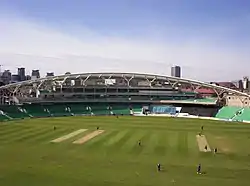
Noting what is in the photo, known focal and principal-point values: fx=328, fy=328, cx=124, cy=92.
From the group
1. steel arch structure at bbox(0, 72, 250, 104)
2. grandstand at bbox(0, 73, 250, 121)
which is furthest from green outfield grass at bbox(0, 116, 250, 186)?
steel arch structure at bbox(0, 72, 250, 104)

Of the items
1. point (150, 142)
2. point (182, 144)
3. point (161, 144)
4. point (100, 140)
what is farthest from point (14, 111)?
point (182, 144)

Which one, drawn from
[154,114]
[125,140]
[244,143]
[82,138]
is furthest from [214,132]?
[154,114]

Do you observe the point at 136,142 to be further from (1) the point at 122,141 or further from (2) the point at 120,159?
(2) the point at 120,159

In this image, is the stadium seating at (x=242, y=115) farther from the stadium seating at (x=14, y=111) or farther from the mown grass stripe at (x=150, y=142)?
the stadium seating at (x=14, y=111)

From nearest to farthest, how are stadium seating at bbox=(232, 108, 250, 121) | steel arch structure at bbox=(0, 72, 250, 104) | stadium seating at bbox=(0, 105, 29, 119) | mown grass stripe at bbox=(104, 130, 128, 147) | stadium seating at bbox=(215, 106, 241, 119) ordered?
mown grass stripe at bbox=(104, 130, 128, 147) → stadium seating at bbox=(0, 105, 29, 119) → stadium seating at bbox=(232, 108, 250, 121) → stadium seating at bbox=(215, 106, 241, 119) → steel arch structure at bbox=(0, 72, 250, 104)

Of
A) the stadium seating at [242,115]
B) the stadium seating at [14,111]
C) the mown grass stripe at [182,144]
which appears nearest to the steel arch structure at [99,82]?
the stadium seating at [242,115]

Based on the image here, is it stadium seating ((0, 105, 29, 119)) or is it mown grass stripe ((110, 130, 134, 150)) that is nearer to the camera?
mown grass stripe ((110, 130, 134, 150))

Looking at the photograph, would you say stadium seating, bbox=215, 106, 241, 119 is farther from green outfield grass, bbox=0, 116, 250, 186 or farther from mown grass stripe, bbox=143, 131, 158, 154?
mown grass stripe, bbox=143, 131, 158, 154

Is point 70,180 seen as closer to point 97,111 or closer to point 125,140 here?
point 125,140
